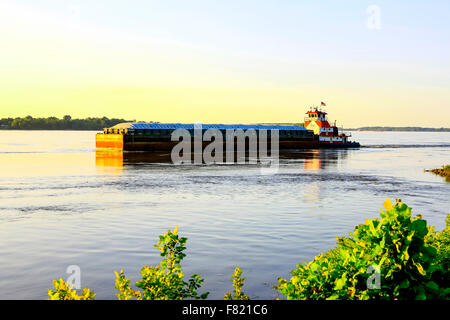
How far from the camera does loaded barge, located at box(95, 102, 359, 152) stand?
12219cm

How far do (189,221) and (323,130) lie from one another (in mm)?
129058

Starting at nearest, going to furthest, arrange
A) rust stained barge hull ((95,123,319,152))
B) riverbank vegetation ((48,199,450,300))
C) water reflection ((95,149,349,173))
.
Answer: riverbank vegetation ((48,199,450,300))
water reflection ((95,149,349,173))
rust stained barge hull ((95,123,319,152))

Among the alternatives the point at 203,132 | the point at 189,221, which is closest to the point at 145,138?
the point at 203,132

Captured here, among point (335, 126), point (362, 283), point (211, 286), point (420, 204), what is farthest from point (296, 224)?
point (335, 126)

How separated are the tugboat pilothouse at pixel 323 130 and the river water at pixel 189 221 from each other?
309 feet

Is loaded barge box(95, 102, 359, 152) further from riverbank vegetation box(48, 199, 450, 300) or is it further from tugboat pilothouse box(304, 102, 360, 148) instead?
riverbank vegetation box(48, 199, 450, 300)

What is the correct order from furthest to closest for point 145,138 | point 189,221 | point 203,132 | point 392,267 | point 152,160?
1. point 203,132
2. point 145,138
3. point 152,160
4. point 189,221
5. point 392,267

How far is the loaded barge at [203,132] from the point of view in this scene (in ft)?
401

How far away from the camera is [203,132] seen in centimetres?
13562

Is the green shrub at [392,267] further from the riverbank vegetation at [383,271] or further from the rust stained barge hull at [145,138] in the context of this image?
the rust stained barge hull at [145,138]

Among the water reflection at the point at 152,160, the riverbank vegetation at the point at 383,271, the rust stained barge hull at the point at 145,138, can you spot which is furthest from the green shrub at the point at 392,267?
the rust stained barge hull at the point at 145,138

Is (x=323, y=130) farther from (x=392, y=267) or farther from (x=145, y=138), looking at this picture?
(x=392, y=267)

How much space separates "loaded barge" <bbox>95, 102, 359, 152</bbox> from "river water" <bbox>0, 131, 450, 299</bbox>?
66.1 metres

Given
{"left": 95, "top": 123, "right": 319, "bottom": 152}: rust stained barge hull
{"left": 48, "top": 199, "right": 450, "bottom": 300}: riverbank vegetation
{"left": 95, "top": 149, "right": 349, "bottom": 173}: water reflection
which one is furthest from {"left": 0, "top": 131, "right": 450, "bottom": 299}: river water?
{"left": 95, "top": 123, "right": 319, "bottom": 152}: rust stained barge hull
